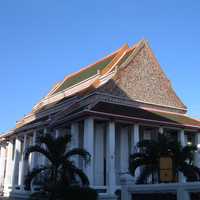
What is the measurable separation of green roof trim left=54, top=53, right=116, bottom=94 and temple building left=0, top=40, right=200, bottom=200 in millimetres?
149

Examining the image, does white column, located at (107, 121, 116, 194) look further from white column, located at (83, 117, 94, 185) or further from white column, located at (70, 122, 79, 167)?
white column, located at (70, 122, 79, 167)

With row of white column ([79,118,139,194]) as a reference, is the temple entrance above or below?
below

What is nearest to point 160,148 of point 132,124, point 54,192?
point 132,124

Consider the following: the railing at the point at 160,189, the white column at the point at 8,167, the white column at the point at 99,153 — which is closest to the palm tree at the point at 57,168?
the railing at the point at 160,189

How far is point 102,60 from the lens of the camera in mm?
32594

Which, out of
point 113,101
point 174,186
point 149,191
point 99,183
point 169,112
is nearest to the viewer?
point 174,186

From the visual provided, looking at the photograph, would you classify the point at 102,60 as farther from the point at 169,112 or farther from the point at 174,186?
the point at 174,186

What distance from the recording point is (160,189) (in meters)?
9.66

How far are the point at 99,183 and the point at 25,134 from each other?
30.5ft

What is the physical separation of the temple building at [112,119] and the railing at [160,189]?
18.5 feet

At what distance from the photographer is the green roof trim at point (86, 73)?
30505 millimetres

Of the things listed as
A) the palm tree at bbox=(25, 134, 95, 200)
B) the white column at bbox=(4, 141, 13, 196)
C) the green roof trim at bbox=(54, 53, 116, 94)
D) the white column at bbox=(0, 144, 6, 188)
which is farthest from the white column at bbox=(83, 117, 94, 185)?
the white column at bbox=(0, 144, 6, 188)

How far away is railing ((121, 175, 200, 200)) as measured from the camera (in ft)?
28.6

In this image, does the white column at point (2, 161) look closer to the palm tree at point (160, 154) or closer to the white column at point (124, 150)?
the white column at point (124, 150)
